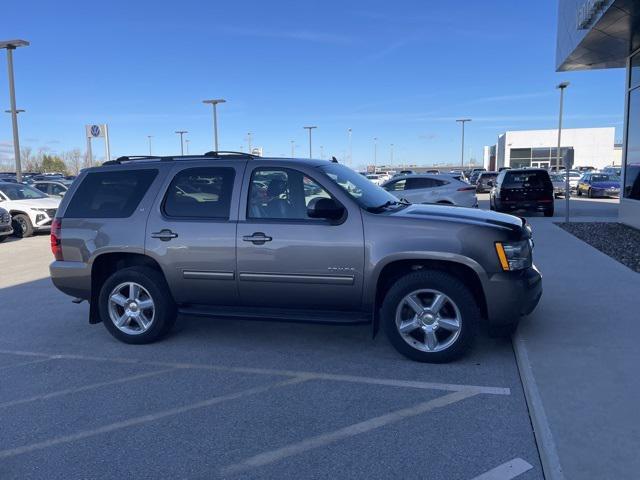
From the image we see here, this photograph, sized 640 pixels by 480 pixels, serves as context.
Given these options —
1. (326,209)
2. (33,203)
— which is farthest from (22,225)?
(326,209)

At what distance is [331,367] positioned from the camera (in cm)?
477

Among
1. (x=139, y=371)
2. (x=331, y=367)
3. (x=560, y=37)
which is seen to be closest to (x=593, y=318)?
(x=331, y=367)

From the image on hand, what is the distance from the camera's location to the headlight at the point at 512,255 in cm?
455

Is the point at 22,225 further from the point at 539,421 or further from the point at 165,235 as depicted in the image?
the point at 539,421

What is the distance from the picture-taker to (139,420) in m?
3.82

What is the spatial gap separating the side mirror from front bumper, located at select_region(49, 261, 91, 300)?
8.11 ft

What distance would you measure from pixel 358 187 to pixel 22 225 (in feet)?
45.6

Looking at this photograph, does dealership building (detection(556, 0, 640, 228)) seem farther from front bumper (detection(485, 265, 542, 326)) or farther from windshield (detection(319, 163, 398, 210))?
front bumper (detection(485, 265, 542, 326))

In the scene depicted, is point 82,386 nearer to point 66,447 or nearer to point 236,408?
point 66,447

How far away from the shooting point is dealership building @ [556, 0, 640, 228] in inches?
440

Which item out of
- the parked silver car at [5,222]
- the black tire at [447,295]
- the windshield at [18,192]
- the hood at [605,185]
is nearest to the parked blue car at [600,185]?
the hood at [605,185]

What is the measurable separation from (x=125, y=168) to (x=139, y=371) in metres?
2.12

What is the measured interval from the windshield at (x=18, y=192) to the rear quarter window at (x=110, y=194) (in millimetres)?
12623

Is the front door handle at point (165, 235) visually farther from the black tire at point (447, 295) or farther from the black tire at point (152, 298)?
the black tire at point (447, 295)
